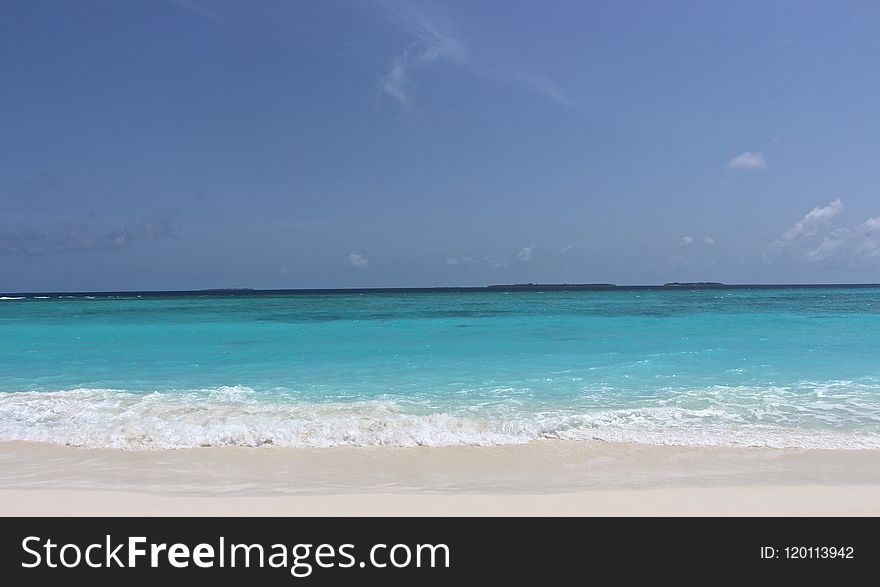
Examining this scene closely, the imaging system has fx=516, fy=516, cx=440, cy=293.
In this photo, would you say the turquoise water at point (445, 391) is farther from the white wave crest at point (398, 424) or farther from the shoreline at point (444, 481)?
the shoreline at point (444, 481)

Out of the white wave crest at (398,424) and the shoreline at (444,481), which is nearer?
the shoreline at (444,481)

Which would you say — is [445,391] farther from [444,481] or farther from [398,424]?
[444,481]

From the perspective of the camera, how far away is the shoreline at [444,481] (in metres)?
4.76

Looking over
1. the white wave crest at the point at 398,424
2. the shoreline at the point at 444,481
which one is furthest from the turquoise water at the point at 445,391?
the shoreline at the point at 444,481

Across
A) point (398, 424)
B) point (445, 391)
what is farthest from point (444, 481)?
point (445, 391)

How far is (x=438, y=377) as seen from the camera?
463 inches

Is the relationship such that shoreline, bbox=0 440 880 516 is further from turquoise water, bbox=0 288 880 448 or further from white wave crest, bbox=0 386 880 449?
turquoise water, bbox=0 288 880 448

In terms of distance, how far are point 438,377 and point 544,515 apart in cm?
728

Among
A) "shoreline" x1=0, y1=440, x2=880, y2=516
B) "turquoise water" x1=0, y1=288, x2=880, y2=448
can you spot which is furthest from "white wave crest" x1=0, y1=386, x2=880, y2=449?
"shoreline" x1=0, y1=440, x2=880, y2=516

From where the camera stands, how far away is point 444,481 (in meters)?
5.80

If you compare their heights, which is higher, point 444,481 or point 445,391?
point 445,391

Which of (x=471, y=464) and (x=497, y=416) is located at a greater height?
(x=497, y=416)
